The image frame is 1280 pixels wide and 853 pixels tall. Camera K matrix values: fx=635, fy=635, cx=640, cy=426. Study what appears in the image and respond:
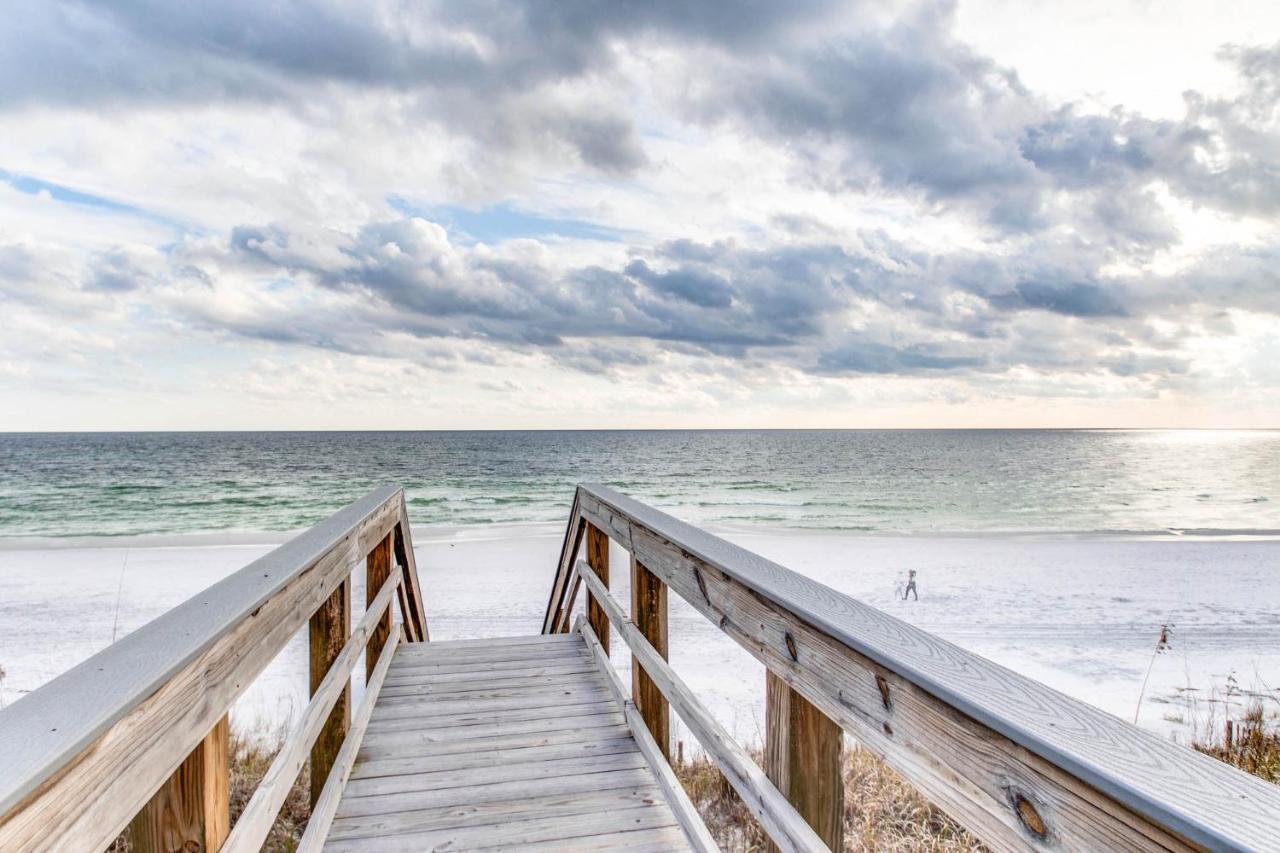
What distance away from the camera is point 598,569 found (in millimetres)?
3617

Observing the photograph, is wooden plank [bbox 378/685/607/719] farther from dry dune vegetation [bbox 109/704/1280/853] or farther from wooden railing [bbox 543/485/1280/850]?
wooden railing [bbox 543/485/1280/850]

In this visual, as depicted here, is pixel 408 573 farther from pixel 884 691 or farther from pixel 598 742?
pixel 884 691

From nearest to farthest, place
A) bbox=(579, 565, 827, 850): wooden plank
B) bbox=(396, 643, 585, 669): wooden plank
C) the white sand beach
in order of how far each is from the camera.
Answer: bbox=(579, 565, 827, 850): wooden plank, bbox=(396, 643, 585, 669): wooden plank, the white sand beach

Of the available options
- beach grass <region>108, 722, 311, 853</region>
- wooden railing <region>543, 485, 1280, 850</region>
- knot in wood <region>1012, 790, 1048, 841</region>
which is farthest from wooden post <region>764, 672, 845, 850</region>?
beach grass <region>108, 722, 311, 853</region>

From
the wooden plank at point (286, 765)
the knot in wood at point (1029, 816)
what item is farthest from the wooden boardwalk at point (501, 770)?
the knot in wood at point (1029, 816)

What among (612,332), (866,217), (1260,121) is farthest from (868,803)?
(612,332)

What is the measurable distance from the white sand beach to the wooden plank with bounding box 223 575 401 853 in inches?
138

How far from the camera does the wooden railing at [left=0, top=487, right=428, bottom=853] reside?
2.09 ft

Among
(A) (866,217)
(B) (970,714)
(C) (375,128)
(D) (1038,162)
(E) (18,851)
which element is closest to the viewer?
(E) (18,851)

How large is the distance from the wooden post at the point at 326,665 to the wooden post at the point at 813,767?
159 cm

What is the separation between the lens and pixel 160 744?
0.85 metres

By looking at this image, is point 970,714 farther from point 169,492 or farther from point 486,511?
point 169,492

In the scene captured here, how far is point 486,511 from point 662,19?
16569mm

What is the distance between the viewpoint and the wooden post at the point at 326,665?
2.12 metres
